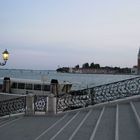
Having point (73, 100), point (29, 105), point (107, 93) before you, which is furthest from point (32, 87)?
point (107, 93)

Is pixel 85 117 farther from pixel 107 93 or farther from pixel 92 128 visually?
pixel 107 93

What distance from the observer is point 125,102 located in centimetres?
1598

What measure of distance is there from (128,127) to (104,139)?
1208 mm

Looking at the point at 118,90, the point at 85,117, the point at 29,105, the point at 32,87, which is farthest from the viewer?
the point at 32,87

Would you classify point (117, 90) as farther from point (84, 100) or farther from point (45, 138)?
point (45, 138)

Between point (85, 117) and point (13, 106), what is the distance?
6462mm

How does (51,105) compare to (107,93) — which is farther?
(51,105)

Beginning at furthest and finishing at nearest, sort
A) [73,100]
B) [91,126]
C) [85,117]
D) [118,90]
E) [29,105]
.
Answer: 1. [73,100]
2. [29,105]
3. [118,90]
4. [85,117]
5. [91,126]

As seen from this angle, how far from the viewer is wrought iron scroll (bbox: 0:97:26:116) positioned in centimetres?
1875

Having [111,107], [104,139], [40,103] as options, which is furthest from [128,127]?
[40,103]

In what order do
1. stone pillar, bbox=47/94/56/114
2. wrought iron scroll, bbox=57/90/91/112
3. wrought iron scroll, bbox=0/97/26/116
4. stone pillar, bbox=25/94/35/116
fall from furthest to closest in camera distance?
wrought iron scroll, bbox=0/97/26/116
stone pillar, bbox=25/94/35/116
wrought iron scroll, bbox=57/90/91/112
stone pillar, bbox=47/94/56/114

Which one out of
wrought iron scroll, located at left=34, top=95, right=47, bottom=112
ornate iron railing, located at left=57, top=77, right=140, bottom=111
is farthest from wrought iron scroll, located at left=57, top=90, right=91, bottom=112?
wrought iron scroll, located at left=34, top=95, right=47, bottom=112

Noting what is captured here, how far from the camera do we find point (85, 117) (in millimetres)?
14281

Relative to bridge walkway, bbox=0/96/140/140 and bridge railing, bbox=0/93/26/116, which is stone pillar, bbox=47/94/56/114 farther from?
bridge railing, bbox=0/93/26/116
